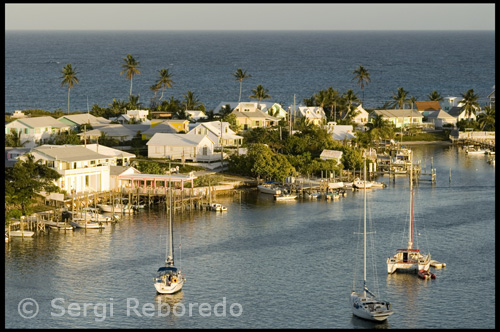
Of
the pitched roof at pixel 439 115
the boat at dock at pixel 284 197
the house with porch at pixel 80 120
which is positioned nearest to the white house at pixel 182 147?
the boat at dock at pixel 284 197

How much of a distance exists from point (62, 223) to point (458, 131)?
59360mm

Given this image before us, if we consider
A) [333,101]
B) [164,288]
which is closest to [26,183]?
[164,288]

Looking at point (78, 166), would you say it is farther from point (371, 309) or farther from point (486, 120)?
point (486, 120)

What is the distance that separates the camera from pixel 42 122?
9750cm

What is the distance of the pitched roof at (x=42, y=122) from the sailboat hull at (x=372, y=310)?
55.4 m

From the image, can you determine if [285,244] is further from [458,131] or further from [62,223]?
[458,131]

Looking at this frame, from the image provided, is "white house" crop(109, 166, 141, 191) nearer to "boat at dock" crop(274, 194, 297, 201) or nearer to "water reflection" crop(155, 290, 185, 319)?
"boat at dock" crop(274, 194, 297, 201)

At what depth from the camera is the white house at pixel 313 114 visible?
4365 inches

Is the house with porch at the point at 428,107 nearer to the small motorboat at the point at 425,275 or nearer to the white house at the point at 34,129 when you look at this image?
the white house at the point at 34,129

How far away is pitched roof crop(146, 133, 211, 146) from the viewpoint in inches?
3482

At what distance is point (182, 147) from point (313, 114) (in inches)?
1138

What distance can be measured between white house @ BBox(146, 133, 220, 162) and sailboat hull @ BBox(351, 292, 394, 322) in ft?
136

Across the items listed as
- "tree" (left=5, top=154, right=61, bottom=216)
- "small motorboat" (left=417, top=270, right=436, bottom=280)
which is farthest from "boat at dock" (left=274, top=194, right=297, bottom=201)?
"small motorboat" (left=417, top=270, right=436, bottom=280)

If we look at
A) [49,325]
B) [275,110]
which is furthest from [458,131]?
[49,325]
